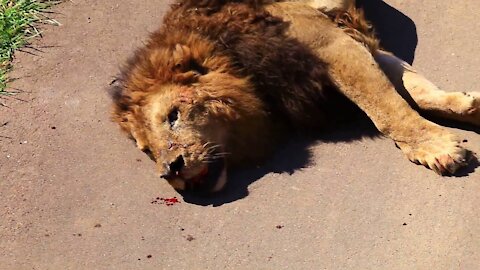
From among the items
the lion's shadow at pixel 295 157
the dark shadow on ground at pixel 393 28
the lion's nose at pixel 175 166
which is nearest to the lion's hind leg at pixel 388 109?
the lion's shadow at pixel 295 157

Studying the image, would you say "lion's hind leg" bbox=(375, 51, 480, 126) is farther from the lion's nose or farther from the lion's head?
the lion's nose

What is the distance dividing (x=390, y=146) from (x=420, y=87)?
375mm

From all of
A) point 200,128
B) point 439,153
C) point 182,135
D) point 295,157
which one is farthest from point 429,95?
point 182,135

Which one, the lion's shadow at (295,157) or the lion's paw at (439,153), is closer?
the lion's paw at (439,153)

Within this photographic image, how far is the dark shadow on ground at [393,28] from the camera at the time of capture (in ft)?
17.6

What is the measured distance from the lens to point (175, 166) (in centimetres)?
448

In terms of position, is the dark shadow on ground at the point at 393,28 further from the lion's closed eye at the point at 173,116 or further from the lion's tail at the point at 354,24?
the lion's closed eye at the point at 173,116

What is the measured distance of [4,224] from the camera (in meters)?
4.75

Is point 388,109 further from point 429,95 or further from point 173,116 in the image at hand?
point 173,116

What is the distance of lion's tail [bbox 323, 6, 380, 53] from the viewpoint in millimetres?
5023

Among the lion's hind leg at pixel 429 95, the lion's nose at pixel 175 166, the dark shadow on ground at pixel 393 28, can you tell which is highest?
the lion's hind leg at pixel 429 95

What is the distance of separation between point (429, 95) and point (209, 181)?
1.24 m

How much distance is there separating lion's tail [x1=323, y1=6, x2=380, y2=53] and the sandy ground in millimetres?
334

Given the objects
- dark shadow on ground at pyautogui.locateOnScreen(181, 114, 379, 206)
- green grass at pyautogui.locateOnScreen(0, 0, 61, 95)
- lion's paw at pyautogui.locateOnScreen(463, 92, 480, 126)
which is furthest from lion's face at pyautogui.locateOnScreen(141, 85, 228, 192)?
green grass at pyautogui.locateOnScreen(0, 0, 61, 95)
